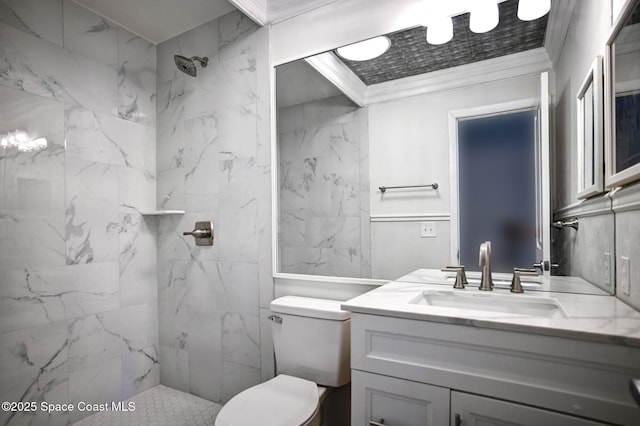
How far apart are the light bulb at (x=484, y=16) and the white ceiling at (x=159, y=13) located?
138 centimetres

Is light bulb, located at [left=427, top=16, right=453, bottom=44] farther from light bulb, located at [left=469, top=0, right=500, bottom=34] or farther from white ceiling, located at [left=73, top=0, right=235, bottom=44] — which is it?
white ceiling, located at [left=73, top=0, right=235, bottom=44]

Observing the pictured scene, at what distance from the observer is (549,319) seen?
93 cm

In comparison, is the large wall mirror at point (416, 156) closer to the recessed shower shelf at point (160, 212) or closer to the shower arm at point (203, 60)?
the shower arm at point (203, 60)

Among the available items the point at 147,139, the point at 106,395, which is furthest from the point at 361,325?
the point at 147,139

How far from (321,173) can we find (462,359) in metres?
1.15

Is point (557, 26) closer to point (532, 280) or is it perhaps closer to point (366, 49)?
point (366, 49)

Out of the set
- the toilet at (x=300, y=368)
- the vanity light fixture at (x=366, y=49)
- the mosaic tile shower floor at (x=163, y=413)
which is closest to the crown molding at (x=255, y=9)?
the vanity light fixture at (x=366, y=49)

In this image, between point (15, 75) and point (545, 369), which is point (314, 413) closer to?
point (545, 369)

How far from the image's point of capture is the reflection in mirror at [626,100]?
85 centimetres

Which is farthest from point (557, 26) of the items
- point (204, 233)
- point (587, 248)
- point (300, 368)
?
point (204, 233)

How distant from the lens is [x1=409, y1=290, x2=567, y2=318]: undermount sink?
3.82ft

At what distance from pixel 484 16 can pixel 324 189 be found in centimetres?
105

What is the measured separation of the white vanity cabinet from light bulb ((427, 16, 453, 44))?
123cm

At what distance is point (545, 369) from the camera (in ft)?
2.90
